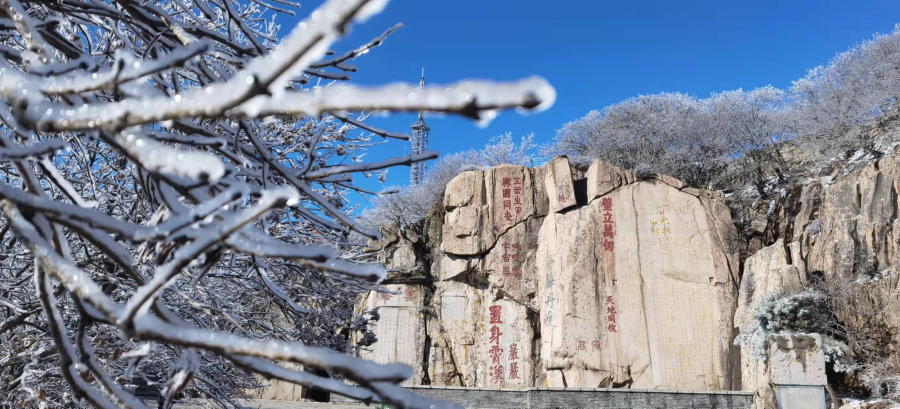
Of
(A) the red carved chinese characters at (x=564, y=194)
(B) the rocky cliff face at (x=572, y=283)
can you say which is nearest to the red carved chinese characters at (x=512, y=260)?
(B) the rocky cliff face at (x=572, y=283)

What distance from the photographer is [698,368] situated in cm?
1197

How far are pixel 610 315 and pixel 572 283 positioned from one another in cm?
96

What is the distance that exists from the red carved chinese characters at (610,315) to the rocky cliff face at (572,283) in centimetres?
2

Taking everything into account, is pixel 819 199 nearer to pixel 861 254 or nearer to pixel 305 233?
pixel 861 254

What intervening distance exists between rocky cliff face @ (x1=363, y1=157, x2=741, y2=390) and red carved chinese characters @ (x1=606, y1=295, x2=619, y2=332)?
2 cm

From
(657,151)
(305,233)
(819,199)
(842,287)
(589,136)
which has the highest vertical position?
(589,136)

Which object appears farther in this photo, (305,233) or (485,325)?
(485,325)

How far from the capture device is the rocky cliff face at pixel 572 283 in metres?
12.3

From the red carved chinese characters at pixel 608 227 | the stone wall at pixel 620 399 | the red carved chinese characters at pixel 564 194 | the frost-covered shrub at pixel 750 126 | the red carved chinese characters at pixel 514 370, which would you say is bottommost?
the stone wall at pixel 620 399

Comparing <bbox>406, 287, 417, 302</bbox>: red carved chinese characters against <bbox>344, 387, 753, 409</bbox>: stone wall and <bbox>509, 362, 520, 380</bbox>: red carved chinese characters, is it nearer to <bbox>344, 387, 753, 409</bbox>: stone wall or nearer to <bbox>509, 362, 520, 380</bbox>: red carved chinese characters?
<bbox>509, 362, 520, 380</bbox>: red carved chinese characters

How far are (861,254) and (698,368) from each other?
3.42 metres

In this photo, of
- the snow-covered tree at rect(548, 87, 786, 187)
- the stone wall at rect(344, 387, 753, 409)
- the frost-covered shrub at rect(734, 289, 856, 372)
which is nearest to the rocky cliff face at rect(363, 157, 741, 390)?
the stone wall at rect(344, 387, 753, 409)

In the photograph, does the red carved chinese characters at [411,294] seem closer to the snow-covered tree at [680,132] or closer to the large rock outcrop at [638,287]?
the large rock outcrop at [638,287]

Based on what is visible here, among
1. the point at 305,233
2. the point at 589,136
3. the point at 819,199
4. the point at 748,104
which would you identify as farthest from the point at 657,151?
the point at 305,233
